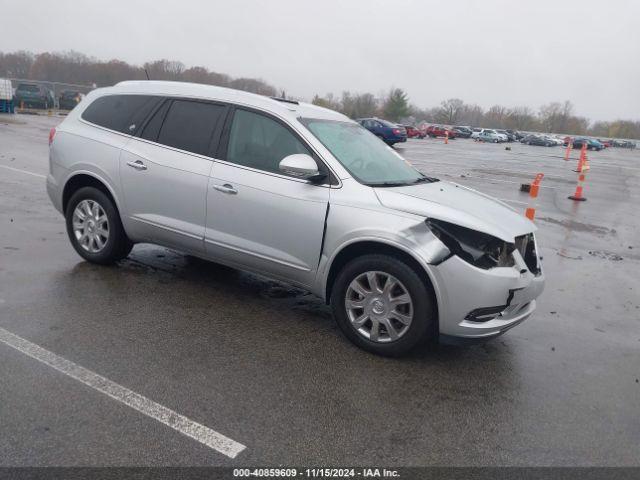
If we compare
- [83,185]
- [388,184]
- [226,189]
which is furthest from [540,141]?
[226,189]

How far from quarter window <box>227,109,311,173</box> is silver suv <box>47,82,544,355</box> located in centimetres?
1

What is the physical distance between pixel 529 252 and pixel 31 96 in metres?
42.7

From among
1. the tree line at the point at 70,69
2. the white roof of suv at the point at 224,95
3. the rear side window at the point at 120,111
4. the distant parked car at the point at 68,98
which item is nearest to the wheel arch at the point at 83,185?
the rear side window at the point at 120,111

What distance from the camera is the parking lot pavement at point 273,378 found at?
9.70ft

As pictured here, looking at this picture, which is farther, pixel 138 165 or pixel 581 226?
pixel 581 226

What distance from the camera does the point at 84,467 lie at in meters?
2.65

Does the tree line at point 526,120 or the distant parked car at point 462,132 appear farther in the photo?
the tree line at point 526,120

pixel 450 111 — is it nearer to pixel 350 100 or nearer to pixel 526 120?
pixel 526 120

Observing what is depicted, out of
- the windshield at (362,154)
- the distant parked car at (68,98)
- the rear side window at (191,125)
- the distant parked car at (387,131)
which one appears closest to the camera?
the windshield at (362,154)

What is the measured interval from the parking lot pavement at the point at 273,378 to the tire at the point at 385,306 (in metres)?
0.14

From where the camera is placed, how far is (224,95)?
5.09 m

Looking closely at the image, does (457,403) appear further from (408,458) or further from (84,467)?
(84,467)

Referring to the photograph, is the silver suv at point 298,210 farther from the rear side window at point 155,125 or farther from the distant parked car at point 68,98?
the distant parked car at point 68,98

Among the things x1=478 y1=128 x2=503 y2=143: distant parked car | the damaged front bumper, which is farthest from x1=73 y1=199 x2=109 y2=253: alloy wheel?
x1=478 y1=128 x2=503 y2=143: distant parked car
